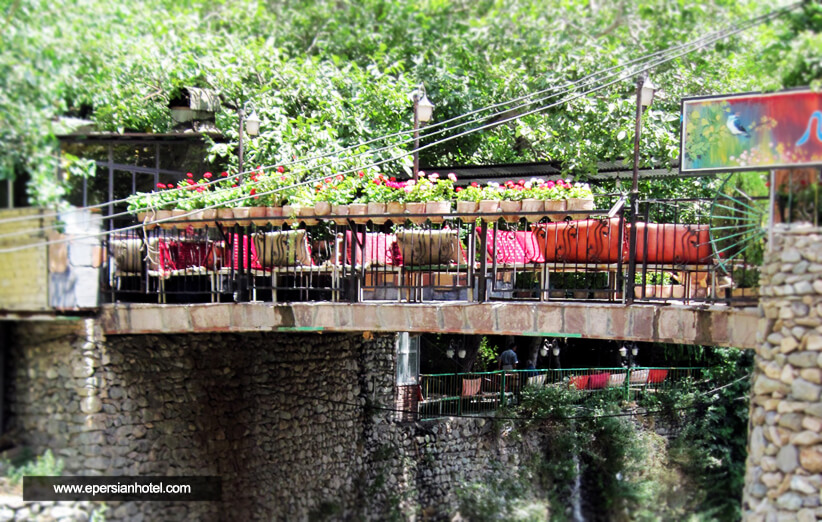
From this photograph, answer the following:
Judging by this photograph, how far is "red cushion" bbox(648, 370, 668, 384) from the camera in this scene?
16.9m

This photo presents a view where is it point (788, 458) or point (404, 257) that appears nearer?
point (788, 458)

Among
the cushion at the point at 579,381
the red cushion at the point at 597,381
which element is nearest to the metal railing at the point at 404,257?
the cushion at the point at 579,381

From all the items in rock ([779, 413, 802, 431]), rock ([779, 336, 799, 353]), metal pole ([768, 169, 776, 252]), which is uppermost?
metal pole ([768, 169, 776, 252])

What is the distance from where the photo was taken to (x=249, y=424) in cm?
1049

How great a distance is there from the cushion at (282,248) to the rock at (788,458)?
4611 millimetres

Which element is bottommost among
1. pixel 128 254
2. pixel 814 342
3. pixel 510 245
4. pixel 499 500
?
pixel 499 500

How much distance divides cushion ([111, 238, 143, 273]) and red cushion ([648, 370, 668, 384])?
1129cm

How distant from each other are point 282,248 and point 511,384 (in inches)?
339

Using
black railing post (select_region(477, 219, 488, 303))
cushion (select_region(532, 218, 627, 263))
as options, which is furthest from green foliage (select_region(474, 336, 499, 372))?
black railing post (select_region(477, 219, 488, 303))

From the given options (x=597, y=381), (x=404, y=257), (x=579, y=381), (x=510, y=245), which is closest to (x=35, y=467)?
(x=404, y=257)

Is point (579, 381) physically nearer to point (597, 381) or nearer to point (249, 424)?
point (597, 381)

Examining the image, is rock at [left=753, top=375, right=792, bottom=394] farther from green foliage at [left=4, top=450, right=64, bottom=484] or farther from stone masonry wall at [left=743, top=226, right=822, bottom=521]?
green foliage at [left=4, top=450, right=64, bottom=484]

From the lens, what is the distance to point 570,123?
12.8 meters

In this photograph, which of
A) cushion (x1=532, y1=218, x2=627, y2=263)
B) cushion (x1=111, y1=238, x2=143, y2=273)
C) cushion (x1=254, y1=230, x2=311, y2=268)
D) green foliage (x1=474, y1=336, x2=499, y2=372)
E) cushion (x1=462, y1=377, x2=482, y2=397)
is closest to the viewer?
cushion (x1=532, y1=218, x2=627, y2=263)
